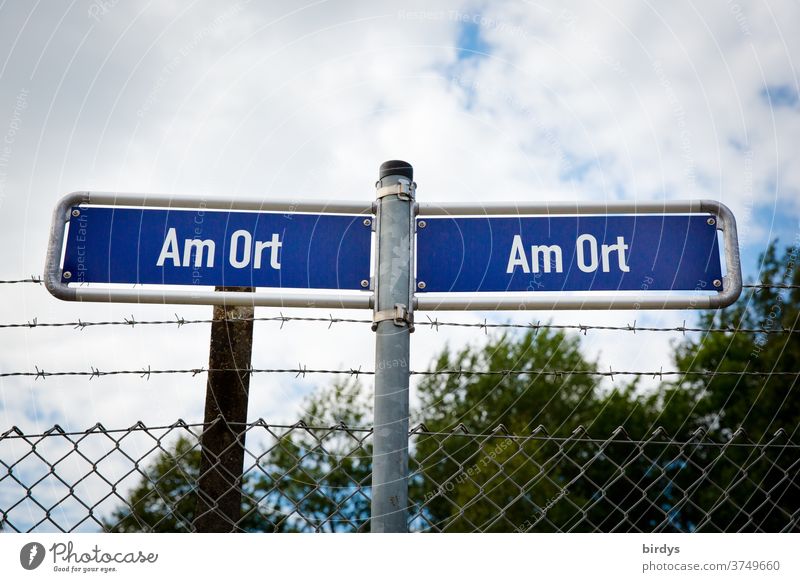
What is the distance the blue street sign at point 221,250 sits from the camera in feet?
7.07

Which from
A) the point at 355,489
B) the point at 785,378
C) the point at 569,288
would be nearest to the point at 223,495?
the point at 355,489

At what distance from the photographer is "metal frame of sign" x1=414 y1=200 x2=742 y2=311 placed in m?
2.11

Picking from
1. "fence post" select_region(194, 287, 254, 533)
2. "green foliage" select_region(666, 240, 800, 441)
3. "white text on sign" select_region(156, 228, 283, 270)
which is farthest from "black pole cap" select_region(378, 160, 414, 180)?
"green foliage" select_region(666, 240, 800, 441)

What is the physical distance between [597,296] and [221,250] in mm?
1163

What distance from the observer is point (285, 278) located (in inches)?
85.5

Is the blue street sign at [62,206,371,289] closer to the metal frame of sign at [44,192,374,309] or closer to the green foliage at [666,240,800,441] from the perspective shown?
the metal frame of sign at [44,192,374,309]

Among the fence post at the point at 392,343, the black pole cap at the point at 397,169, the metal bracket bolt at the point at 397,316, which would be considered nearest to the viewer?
the fence post at the point at 392,343

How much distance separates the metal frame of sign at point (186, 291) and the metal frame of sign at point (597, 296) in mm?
237

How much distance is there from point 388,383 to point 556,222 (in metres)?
0.80

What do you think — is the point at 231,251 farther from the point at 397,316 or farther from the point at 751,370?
the point at 751,370

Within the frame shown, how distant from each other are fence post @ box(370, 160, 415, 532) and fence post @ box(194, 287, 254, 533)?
20.3 inches

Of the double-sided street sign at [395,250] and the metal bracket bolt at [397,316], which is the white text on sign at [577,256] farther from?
the metal bracket bolt at [397,316]

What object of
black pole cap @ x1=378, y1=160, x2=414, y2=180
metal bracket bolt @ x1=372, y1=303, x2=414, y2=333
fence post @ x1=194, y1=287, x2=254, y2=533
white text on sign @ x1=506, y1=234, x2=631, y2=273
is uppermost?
black pole cap @ x1=378, y1=160, x2=414, y2=180

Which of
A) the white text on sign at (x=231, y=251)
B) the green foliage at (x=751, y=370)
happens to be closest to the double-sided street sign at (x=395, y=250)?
the white text on sign at (x=231, y=251)
